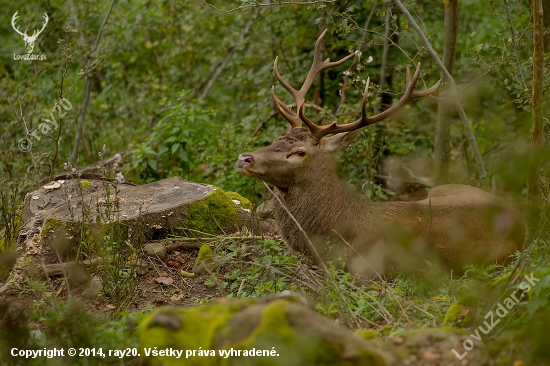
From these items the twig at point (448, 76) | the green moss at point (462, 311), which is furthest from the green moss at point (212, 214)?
the green moss at point (462, 311)

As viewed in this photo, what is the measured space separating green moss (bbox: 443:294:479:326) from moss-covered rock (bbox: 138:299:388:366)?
→ 3.64 ft

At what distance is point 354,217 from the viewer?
Answer: 597 centimetres

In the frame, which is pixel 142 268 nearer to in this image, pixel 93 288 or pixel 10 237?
pixel 93 288

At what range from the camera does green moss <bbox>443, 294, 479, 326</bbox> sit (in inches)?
162

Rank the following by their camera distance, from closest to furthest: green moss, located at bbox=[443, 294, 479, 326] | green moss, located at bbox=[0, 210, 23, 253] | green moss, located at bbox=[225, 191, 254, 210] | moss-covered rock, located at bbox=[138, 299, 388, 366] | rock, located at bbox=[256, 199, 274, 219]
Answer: moss-covered rock, located at bbox=[138, 299, 388, 366]
green moss, located at bbox=[443, 294, 479, 326]
green moss, located at bbox=[0, 210, 23, 253]
green moss, located at bbox=[225, 191, 254, 210]
rock, located at bbox=[256, 199, 274, 219]

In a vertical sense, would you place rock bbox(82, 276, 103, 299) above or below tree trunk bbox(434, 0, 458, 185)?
below

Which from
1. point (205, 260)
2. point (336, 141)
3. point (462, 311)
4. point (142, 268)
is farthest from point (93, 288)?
point (462, 311)

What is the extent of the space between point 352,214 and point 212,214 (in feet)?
4.19

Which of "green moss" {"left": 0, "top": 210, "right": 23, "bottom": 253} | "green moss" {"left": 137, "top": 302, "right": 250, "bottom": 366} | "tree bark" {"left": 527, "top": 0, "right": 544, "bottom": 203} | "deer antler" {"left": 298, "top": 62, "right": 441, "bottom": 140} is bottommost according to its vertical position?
"green moss" {"left": 0, "top": 210, "right": 23, "bottom": 253}

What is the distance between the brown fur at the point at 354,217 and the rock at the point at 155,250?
3.25ft

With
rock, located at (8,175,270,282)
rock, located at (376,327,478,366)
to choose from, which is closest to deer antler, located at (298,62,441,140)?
rock, located at (8,175,270,282)

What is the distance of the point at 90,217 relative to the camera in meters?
5.91

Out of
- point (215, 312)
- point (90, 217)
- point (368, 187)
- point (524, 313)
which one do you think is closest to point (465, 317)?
point (524, 313)

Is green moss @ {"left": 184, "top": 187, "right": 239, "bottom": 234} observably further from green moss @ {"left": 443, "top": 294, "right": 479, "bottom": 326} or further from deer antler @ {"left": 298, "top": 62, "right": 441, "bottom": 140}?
green moss @ {"left": 443, "top": 294, "right": 479, "bottom": 326}
